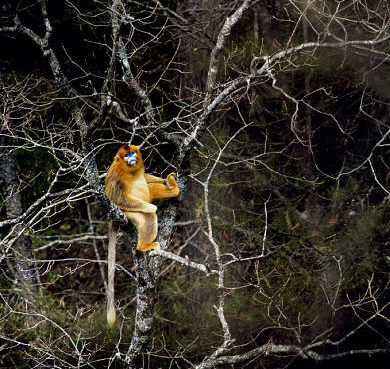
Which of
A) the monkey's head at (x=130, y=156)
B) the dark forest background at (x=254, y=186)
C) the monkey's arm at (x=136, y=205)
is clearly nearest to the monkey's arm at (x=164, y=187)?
the monkey's arm at (x=136, y=205)

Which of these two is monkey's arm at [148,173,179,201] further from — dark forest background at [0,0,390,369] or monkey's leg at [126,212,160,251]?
dark forest background at [0,0,390,369]

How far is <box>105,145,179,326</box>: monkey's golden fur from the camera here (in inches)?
228

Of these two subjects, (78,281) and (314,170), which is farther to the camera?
(78,281)

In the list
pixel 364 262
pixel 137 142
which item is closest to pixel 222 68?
pixel 137 142

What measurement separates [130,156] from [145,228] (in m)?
0.70

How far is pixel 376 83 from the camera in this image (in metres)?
8.93

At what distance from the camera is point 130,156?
5.64 m

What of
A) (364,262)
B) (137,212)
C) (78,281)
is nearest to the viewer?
(137,212)

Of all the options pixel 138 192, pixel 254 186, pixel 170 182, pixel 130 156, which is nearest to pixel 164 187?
pixel 170 182

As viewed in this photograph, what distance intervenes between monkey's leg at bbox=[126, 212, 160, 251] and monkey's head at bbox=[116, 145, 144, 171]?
1.59 ft

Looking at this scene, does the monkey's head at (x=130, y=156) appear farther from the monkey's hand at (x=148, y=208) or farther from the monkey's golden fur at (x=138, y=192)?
the monkey's hand at (x=148, y=208)

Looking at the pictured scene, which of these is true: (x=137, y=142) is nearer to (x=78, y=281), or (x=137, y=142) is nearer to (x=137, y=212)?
(x=78, y=281)

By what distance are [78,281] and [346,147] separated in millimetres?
5206

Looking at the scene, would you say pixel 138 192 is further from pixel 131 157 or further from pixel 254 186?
pixel 254 186
